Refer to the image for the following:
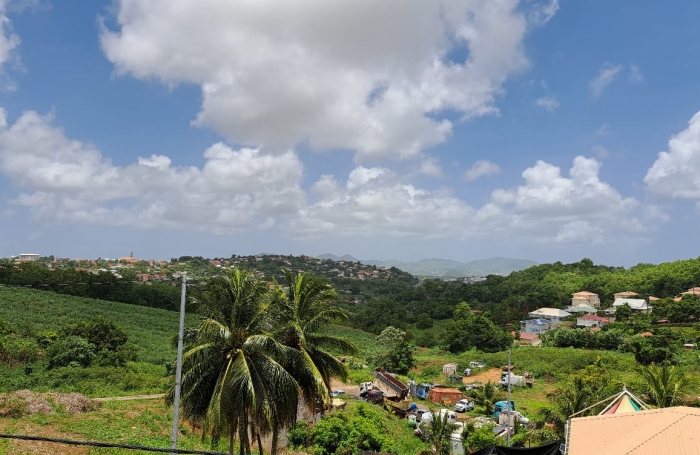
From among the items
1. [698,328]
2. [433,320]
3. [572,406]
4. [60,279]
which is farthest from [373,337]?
[572,406]

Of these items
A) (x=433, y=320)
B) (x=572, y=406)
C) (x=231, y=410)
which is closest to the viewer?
(x=231, y=410)

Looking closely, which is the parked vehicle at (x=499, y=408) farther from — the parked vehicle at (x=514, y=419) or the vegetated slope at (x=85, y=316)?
the vegetated slope at (x=85, y=316)

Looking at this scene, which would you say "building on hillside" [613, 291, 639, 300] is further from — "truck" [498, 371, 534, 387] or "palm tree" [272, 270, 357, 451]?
"palm tree" [272, 270, 357, 451]

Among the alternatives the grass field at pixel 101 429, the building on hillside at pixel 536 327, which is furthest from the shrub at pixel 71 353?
the building on hillside at pixel 536 327

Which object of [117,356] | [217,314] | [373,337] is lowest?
[373,337]

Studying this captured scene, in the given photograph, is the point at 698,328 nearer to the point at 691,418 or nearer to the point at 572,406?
the point at 572,406

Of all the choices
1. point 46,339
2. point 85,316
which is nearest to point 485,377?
point 46,339

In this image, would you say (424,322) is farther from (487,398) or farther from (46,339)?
(46,339)
